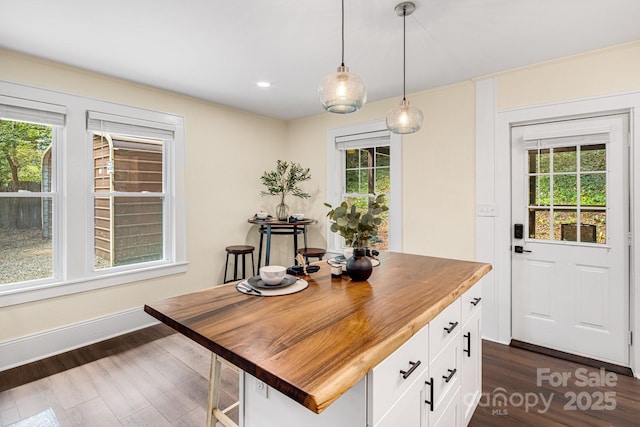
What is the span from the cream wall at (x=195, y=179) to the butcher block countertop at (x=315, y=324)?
86.4 inches

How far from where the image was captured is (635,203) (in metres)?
2.44

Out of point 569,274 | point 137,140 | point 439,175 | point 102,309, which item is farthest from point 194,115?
point 569,274

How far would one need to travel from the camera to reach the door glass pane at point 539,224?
2879 mm

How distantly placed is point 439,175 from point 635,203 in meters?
1.50

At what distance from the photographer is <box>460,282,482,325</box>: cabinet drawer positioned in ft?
5.78

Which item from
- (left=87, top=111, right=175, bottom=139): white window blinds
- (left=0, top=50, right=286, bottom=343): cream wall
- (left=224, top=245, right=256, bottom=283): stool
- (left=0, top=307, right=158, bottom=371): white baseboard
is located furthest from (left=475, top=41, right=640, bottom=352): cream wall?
(left=0, top=307, right=158, bottom=371): white baseboard

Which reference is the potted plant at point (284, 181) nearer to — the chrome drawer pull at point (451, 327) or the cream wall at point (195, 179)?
the cream wall at point (195, 179)

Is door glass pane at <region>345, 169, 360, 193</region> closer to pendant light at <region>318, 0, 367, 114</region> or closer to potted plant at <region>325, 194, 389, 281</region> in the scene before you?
potted plant at <region>325, 194, 389, 281</region>

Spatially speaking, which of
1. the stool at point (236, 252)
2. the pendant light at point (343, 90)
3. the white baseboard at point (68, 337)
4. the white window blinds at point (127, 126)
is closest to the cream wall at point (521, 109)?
the pendant light at point (343, 90)

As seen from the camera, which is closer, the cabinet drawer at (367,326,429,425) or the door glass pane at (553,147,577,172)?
the cabinet drawer at (367,326,429,425)

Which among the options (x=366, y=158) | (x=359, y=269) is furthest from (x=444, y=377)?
(x=366, y=158)

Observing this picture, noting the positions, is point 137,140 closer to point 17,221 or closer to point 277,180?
point 17,221

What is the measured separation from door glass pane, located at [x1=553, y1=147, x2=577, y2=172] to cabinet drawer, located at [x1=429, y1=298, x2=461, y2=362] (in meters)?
1.95

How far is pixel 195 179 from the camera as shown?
12.3 feet
